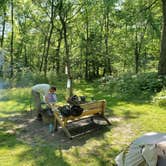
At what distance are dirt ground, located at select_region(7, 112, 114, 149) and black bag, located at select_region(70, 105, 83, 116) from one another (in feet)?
1.84

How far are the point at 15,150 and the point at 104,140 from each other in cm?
222

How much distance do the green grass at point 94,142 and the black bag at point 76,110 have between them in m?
0.68

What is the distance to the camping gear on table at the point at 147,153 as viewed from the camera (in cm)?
430

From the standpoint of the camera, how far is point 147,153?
4.41m

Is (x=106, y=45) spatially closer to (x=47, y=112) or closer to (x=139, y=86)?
(x=139, y=86)

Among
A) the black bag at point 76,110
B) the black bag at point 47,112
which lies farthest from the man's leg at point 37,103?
the black bag at point 76,110

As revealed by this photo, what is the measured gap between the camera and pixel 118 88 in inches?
592

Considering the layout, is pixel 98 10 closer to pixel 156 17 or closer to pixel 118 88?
pixel 156 17

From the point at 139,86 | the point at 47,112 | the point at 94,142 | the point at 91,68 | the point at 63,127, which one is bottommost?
the point at 94,142

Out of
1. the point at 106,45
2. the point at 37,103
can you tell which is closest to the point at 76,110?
the point at 37,103

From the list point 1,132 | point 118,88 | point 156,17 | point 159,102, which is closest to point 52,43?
point 156,17

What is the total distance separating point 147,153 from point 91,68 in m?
25.6

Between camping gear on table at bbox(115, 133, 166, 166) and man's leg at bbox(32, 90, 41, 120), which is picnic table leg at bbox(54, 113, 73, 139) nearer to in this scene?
man's leg at bbox(32, 90, 41, 120)

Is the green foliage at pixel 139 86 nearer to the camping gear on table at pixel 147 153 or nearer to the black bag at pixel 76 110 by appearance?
the black bag at pixel 76 110
